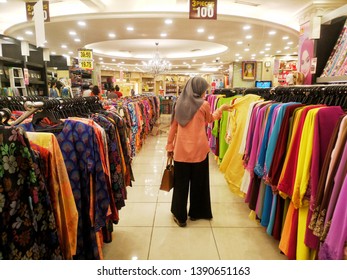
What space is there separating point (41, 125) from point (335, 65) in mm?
2729

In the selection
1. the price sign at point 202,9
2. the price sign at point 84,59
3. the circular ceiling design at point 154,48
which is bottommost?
the price sign at point 84,59

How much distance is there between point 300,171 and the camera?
171 centimetres

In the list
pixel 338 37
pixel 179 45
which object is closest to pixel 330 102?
pixel 338 37

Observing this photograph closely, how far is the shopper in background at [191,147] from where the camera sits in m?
2.53

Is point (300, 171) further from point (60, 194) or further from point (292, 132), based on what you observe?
point (60, 194)

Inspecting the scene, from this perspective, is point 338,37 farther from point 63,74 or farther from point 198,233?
point 63,74

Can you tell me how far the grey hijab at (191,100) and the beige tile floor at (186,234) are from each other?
3.84 ft

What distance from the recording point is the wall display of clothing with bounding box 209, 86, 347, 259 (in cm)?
136

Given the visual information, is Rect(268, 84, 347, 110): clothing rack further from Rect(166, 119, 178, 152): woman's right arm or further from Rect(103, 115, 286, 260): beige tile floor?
Rect(103, 115, 286, 260): beige tile floor

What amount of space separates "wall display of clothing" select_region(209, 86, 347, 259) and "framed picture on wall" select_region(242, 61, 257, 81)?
569 inches

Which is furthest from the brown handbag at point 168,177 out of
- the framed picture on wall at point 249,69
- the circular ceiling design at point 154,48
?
the framed picture on wall at point 249,69

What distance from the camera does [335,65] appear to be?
252 centimetres

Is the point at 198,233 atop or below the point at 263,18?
below

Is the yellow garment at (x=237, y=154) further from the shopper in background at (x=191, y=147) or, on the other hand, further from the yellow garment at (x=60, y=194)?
the yellow garment at (x=60, y=194)
